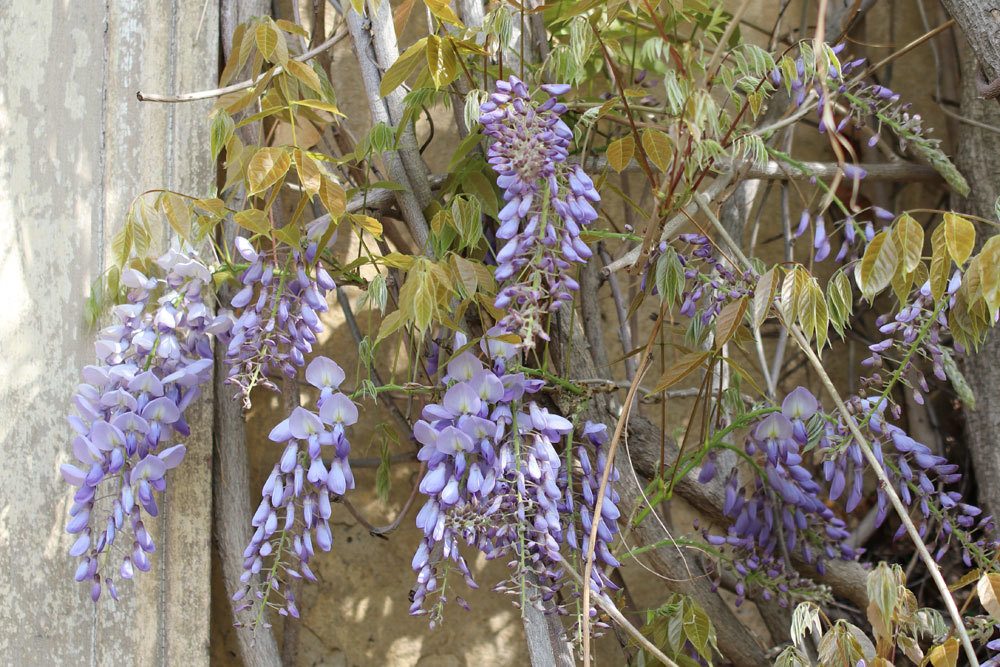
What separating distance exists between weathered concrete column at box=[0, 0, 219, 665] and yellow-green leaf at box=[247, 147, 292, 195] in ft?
1.22

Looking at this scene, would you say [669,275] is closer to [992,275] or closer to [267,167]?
[992,275]

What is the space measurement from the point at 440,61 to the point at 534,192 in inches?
8.1

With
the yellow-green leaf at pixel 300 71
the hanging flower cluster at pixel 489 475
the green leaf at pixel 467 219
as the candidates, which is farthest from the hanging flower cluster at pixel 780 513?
the yellow-green leaf at pixel 300 71

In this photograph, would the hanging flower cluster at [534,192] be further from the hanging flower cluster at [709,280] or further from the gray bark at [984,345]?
the gray bark at [984,345]

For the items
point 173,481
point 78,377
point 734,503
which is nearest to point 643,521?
point 734,503

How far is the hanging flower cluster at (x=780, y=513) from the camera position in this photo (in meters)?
1.18

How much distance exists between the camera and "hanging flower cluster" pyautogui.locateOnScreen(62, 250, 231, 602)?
1143mm

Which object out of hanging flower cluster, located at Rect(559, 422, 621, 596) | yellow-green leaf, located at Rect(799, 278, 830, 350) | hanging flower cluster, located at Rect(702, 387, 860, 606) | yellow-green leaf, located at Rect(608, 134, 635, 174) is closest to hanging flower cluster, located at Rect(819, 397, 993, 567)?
hanging flower cluster, located at Rect(702, 387, 860, 606)

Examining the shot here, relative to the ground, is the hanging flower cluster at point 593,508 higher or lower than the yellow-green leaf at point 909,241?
lower

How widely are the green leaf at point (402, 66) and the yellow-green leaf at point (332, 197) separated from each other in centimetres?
15

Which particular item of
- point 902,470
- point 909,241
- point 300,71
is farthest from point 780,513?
point 300,71

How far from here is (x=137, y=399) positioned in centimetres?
118

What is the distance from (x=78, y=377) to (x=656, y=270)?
776 millimetres

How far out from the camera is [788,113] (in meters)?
1.42
